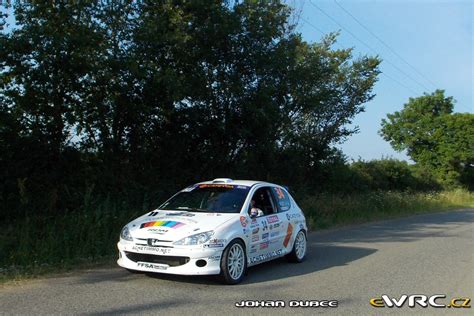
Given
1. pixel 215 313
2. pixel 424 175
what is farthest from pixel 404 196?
pixel 215 313

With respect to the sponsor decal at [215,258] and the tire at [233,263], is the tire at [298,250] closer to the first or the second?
the tire at [233,263]

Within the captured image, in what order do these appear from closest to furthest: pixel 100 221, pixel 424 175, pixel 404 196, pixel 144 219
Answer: pixel 144 219 < pixel 100 221 < pixel 404 196 < pixel 424 175

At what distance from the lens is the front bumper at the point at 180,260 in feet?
24.4

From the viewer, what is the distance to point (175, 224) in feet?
26.0

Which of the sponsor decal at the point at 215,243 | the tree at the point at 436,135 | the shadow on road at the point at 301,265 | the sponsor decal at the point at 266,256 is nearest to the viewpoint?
the sponsor decal at the point at 215,243

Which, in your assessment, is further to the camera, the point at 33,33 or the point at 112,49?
the point at 112,49

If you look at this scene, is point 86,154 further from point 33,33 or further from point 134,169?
point 33,33

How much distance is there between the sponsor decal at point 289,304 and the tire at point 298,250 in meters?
3.04

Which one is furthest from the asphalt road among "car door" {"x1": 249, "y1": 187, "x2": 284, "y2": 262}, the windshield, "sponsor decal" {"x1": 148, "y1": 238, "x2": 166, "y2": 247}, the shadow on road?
the windshield

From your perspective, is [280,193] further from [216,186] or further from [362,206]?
[362,206]

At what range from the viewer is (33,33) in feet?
38.2

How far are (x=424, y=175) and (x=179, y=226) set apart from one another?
3582 centimetres

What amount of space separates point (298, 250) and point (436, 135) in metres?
39.4

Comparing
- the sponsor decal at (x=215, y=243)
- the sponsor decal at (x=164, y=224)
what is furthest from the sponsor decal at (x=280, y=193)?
the sponsor decal at (x=164, y=224)
